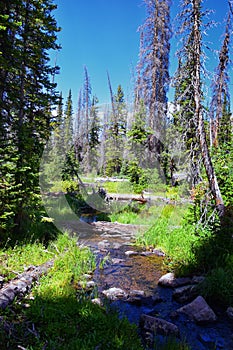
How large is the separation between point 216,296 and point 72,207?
1145 centimetres

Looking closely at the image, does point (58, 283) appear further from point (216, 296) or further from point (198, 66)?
point (198, 66)

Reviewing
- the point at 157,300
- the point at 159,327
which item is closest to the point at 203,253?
the point at 157,300

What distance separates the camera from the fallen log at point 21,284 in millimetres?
4637

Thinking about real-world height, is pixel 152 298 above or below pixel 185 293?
below

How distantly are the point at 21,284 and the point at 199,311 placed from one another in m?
3.70

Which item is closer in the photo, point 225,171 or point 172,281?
point 172,281

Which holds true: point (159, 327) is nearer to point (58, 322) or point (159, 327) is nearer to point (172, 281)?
point (58, 322)

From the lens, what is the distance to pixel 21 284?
17.2 ft

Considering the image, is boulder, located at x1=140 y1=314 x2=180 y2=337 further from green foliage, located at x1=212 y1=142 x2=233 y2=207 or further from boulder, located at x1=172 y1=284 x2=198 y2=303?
green foliage, located at x1=212 y1=142 x2=233 y2=207

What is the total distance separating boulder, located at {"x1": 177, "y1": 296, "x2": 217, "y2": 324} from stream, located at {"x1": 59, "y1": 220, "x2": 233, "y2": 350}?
117 mm

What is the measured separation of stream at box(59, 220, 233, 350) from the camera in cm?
457

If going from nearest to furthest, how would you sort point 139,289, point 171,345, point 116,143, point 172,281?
point 171,345, point 139,289, point 172,281, point 116,143

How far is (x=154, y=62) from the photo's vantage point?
65.1 ft

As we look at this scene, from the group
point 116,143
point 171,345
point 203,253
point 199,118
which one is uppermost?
point 116,143
